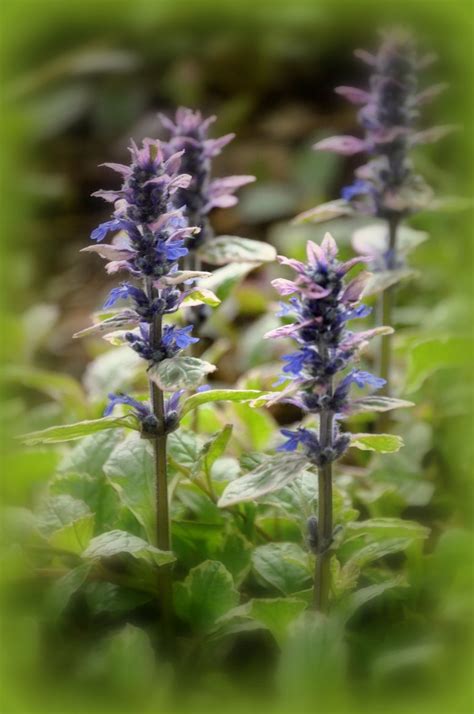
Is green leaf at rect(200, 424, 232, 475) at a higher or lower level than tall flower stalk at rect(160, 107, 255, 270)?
lower

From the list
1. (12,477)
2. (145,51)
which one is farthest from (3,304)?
(145,51)

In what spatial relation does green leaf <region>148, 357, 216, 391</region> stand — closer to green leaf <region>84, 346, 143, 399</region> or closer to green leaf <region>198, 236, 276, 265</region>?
green leaf <region>198, 236, 276, 265</region>

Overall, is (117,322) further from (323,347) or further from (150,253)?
(323,347)

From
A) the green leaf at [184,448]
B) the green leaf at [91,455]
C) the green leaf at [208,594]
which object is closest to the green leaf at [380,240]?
the green leaf at [184,448]

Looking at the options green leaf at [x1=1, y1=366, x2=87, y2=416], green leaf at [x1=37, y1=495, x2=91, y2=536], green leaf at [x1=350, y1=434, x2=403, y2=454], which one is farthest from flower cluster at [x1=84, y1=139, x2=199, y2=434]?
green leaf at [x1=1, y1=366, x2=87, y2=416]

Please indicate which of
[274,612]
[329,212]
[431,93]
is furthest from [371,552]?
[431,93]

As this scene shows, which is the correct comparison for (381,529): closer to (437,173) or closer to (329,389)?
(329,389)

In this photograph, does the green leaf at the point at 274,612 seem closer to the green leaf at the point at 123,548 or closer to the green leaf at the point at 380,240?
the green leaf at the point at 123,548
